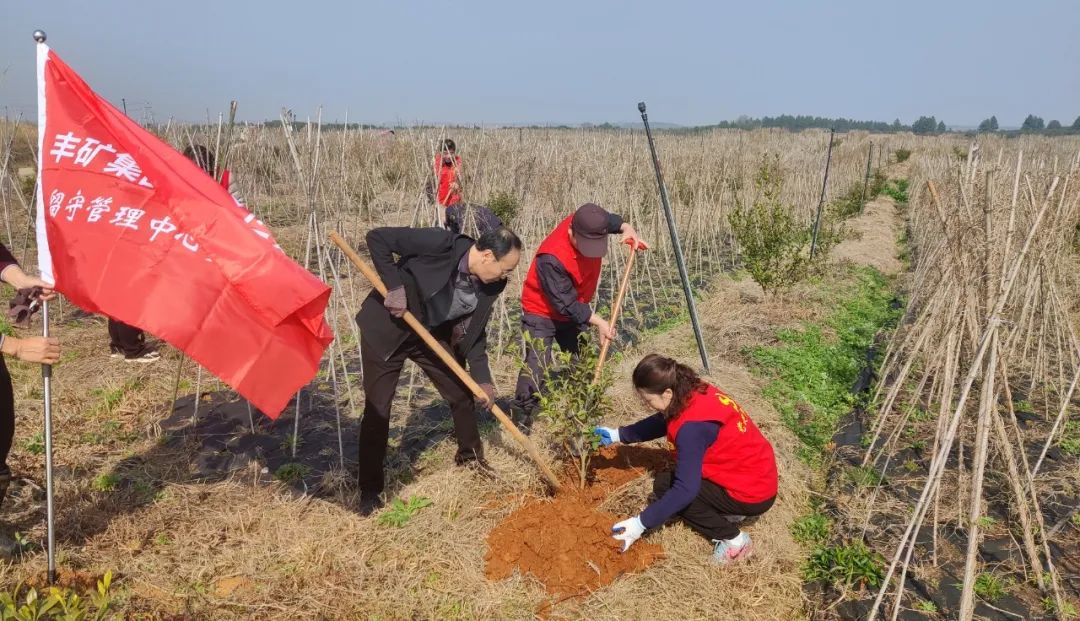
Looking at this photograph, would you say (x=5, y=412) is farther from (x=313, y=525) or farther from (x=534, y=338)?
(x=534, y=338)

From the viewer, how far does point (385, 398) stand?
3.10 metres

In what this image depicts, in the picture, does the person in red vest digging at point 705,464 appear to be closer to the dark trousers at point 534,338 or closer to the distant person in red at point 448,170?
the dark trousers at point 534,338

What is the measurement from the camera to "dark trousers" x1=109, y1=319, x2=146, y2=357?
200 inches

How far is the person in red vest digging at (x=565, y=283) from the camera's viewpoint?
362 centimetres

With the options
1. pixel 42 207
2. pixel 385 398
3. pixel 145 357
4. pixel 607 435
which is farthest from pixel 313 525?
pixel 145 357

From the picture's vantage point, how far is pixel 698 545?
3.00 meters

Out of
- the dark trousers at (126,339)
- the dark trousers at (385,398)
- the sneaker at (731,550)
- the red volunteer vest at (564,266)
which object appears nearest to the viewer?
the sneaker at (731,550)

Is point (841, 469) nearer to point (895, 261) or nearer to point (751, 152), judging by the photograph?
point (895, 261)

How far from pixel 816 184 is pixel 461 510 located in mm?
12196

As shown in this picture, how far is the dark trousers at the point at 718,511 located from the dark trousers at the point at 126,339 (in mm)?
4716

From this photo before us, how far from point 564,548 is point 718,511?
2.57ft

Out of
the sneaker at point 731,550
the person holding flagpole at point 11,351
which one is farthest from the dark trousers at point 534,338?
the person holding flagpole at point 11,351

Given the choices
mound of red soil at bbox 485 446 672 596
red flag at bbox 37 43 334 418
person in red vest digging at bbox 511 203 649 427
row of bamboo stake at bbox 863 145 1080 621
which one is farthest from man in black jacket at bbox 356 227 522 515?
row of bamboo stake at bbox 863 145 1080 621

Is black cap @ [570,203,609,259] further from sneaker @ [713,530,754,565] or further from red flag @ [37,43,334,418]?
sneaker @ [713,530,754,565]
